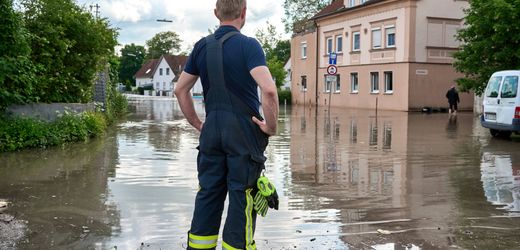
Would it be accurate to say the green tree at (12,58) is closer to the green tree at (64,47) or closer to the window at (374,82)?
the green tree at (64,47)

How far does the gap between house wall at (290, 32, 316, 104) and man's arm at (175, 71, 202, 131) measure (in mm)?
44439

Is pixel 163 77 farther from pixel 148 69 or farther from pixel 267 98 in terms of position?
pixel 267 98

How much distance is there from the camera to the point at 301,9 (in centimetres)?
6925

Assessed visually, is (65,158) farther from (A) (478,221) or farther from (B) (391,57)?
(B) (391,57)

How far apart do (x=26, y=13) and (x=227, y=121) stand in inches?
451

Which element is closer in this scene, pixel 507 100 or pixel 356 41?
pixel 507 100

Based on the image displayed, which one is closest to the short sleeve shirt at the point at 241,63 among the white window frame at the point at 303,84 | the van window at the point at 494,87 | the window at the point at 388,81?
the van window at the point at 494,87

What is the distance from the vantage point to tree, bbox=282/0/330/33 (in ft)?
224

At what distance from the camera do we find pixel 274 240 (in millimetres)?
5500

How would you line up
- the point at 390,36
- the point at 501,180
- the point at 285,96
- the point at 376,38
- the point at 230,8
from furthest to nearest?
the point at 285,96
the point at 376,38
the point at 390,36
the point at 501,180
the point at 230,8

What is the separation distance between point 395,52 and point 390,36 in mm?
1374

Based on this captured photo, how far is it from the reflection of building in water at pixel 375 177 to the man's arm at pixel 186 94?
6.58ft

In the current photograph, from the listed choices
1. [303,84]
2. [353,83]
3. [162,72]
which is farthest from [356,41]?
[162,72]

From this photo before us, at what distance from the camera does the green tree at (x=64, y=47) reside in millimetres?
13414
